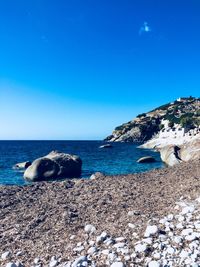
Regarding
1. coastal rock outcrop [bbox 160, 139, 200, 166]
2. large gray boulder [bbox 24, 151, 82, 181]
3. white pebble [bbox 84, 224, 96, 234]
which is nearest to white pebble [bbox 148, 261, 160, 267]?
white pebble [bbox 84, 224, 96, 234]

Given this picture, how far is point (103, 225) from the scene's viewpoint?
11773 mm

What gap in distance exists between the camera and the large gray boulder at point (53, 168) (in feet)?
109

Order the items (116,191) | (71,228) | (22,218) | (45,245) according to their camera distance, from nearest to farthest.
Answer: (45,245), (71,228), (22,218), (116,191)

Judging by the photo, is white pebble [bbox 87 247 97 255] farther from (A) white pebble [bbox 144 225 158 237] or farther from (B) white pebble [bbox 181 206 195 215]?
(B) white pebble [bbox 181 206 195 215]

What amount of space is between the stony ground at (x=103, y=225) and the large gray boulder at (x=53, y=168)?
47.1 feet

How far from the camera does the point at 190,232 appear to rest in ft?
32.6

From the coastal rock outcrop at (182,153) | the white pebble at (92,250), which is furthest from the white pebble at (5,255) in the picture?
the coastal rock outcrop at (182,153)

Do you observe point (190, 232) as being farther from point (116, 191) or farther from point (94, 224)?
point (116, 191)

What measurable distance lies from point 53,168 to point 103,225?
2269cm

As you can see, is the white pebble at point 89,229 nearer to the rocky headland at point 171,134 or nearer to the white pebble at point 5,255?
the white pebble at point 5,255

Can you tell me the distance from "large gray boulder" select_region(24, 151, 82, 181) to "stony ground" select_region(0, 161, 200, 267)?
14.4 metres

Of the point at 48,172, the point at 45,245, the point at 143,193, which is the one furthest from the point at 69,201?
the point at 48,172

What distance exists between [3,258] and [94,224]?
359 centimetres

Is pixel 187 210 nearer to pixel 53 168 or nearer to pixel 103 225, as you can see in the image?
pixel 103 225
